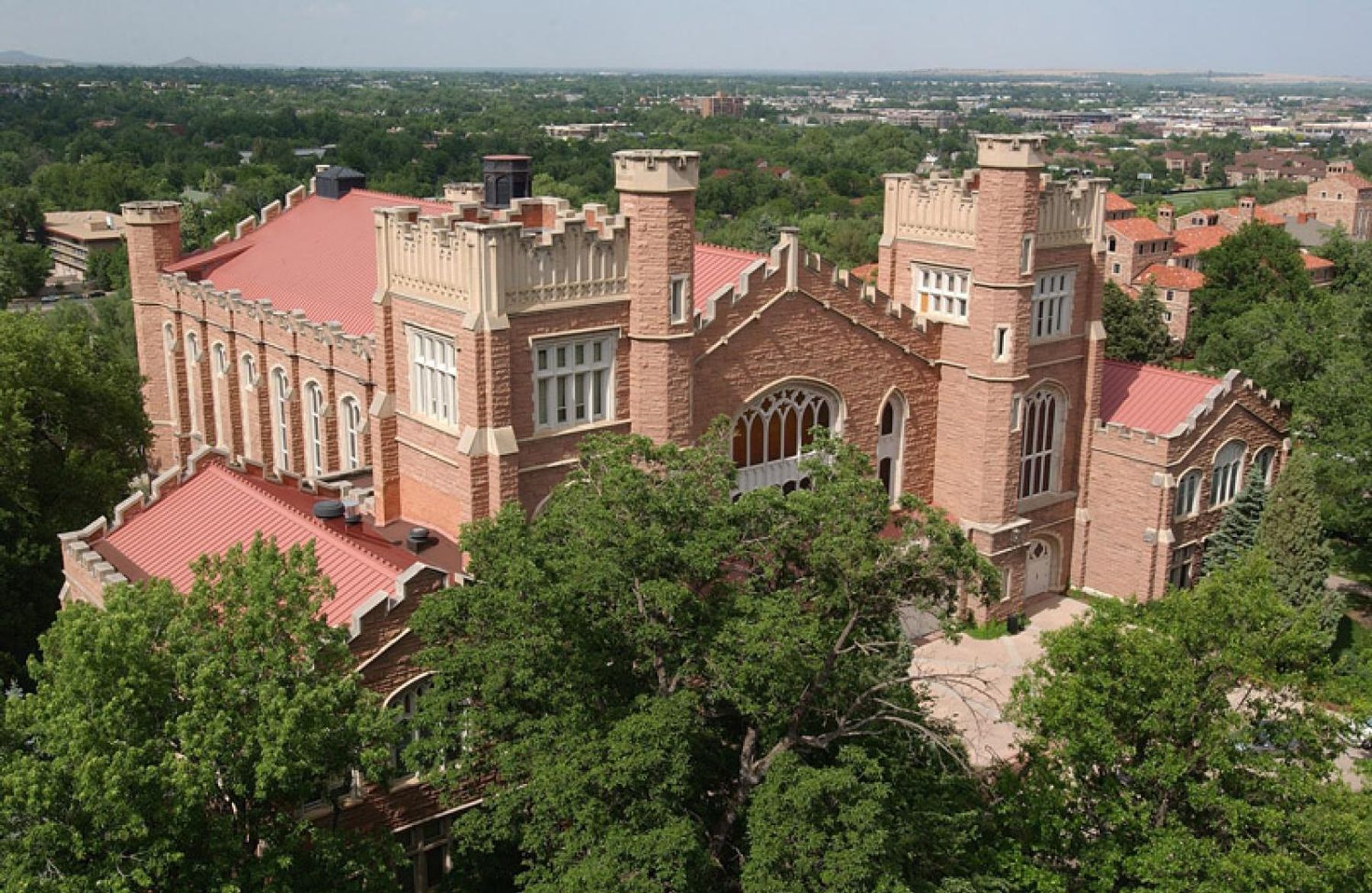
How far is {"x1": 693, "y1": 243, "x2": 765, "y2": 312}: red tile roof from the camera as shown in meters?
32.5

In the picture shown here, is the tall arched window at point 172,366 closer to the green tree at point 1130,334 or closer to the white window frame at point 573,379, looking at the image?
the white window frame at point 573,379

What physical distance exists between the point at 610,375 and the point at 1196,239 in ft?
328

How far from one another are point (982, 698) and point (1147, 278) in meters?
64.6

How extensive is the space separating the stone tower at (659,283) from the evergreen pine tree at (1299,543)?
727 inches

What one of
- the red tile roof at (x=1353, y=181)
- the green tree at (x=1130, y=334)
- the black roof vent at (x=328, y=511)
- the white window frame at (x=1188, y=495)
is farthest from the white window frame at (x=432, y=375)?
the red tile roof at (x=1353, y=181)

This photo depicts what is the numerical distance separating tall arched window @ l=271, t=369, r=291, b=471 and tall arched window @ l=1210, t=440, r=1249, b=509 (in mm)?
28203

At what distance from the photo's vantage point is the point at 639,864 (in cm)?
1697

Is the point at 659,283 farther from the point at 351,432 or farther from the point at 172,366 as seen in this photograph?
the point at 172,366

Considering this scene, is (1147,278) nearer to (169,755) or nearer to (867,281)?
(867,281)

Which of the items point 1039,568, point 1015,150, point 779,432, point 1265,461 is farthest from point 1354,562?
point 779,432

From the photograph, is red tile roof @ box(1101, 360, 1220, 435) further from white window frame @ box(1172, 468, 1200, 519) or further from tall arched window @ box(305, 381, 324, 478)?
tall arched window @ box(305, 381, 324, 478)

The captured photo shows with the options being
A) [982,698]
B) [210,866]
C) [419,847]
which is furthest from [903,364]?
[210,866]

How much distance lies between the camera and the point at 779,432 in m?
32.7

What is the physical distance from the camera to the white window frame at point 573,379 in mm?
27328
